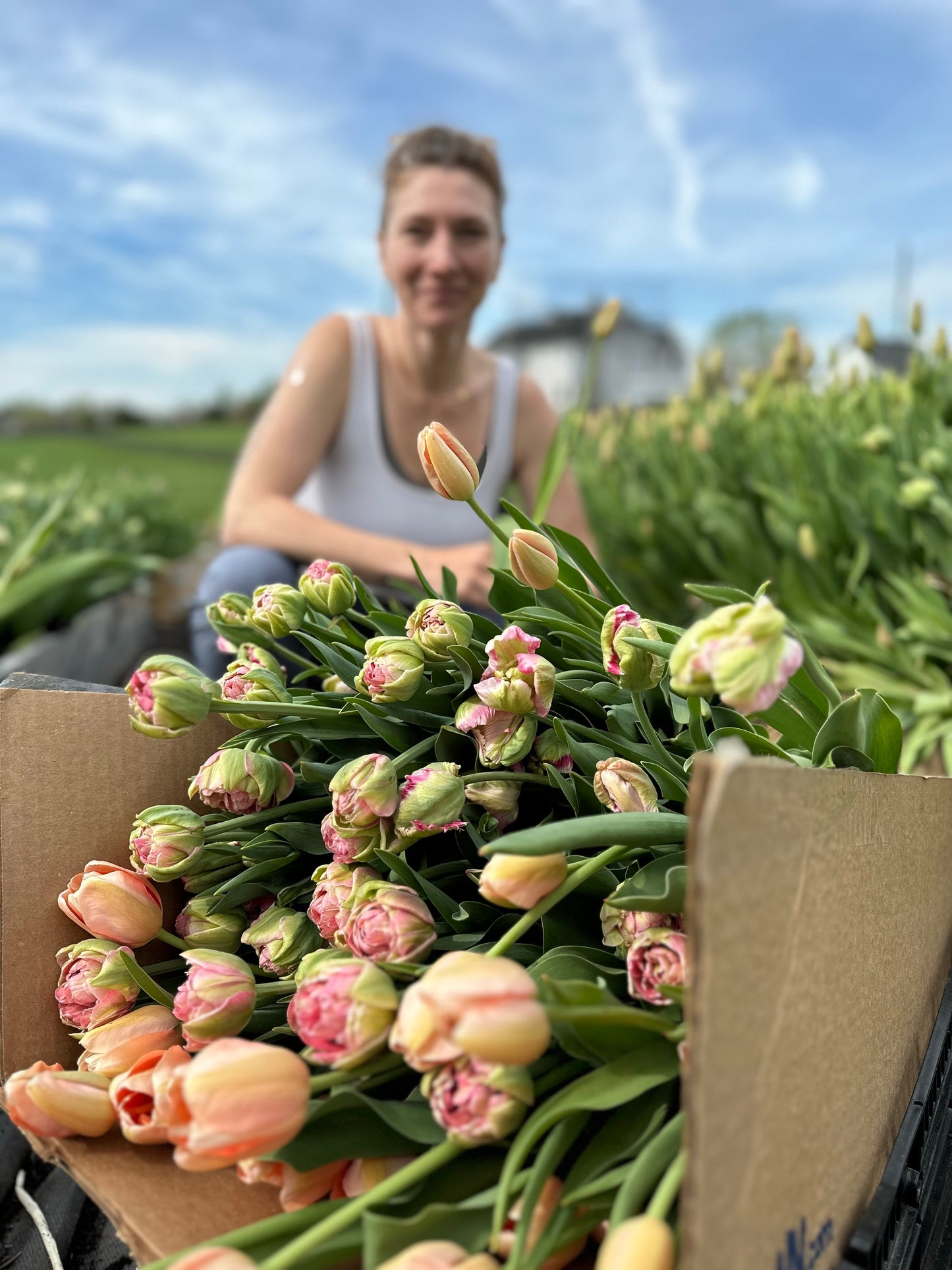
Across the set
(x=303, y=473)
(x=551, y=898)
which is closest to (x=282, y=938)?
(x=551, y=898)

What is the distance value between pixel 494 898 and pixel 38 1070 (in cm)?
23

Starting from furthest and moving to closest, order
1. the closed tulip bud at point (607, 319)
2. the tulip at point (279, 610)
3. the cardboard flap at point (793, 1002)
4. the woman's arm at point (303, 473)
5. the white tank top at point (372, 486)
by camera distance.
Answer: the white tank top at point (372, 486) < the woman's arm at point (303, 473) < the closed tulip bud at point (607, 319) < the tulip at point (279, 610) < the cardboard flap at point (793, 1002)

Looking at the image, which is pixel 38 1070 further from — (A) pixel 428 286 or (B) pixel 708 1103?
(A) pixel 428 286

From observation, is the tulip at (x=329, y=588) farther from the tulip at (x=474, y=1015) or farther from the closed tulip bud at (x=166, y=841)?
the tulip at (x=474, y=1015)

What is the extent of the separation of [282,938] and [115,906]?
78 millimetres

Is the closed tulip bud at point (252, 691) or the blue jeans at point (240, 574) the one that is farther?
the blue jeans at point (240, 574)

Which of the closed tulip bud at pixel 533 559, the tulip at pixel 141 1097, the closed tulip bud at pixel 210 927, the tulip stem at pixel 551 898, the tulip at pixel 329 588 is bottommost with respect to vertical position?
the tulip at pixel 141 1097

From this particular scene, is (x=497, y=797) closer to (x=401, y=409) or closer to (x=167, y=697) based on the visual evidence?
(x=167, y=697)

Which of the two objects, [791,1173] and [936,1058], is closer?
[791,1173]

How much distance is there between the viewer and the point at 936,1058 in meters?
0.50

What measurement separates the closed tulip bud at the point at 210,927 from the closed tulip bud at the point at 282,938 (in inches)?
0.7

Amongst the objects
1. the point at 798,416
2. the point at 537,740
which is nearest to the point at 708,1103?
the point at 537,740

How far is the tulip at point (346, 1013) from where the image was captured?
0.33 m

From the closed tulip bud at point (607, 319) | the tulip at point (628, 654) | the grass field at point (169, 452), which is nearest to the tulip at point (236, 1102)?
the tulip at point (628, 654)
